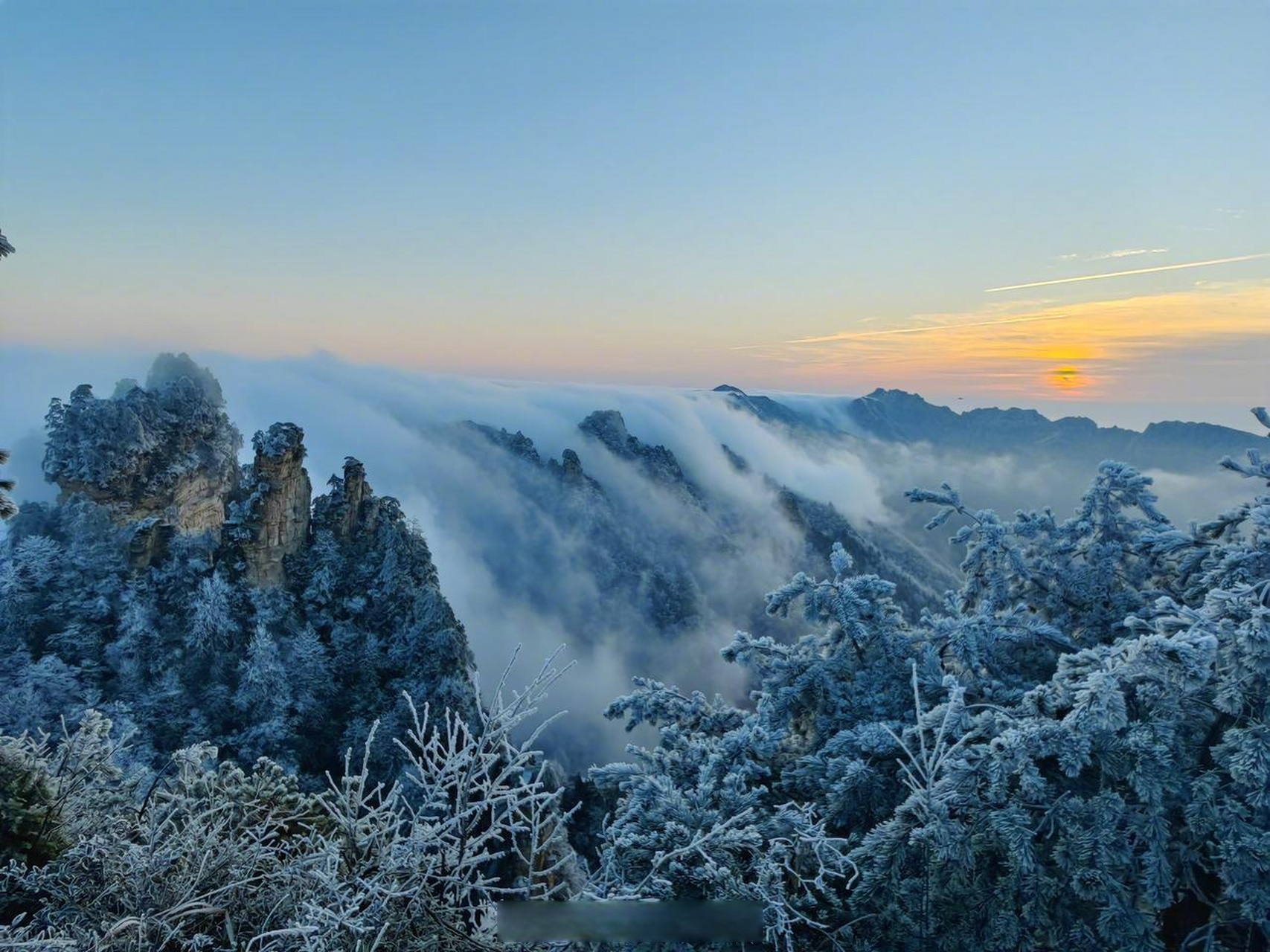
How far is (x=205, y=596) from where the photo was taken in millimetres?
23125

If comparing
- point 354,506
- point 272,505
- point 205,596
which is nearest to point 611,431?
point 354,506

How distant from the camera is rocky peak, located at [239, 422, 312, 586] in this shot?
80.5 feet

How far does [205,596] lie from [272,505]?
3611mm

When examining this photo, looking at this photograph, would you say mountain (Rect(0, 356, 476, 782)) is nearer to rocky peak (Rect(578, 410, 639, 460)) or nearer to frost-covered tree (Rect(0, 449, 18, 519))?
frost-covered tree (Rect(0, 449, 18, 519))

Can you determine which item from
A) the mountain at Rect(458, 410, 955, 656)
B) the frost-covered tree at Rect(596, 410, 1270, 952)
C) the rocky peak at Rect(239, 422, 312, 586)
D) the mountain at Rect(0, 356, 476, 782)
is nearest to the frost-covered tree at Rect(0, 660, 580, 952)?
the frost-covered tree at Rect(596, 410, 1270, 952)

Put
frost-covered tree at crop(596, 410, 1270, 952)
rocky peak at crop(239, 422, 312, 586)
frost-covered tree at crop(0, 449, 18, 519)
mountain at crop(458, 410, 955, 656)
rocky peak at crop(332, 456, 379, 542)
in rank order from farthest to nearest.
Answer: mountain at crop(458, 410, 955, 656) < rocky peak at crop(332, 456, 379, 542) < rocky peak at crop(239, 422, 312, 586) < frost-covered tree at crop(0, 449, 18, 519) < frost-covered tree at crop(596, 410, 1270, 952)

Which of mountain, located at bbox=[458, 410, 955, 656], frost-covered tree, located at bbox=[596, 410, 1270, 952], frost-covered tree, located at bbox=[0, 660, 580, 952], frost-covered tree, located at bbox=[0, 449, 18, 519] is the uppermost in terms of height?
frost-covered tree, located at bbox=[0, 449, 18, 519]

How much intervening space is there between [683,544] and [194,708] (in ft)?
163

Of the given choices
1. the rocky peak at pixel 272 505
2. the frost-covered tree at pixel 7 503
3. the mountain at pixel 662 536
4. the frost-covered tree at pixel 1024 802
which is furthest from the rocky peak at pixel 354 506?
the mountain at pixel 662 536

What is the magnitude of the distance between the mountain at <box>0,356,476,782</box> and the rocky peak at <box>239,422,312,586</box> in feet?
0.18

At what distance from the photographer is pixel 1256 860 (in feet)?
11.7

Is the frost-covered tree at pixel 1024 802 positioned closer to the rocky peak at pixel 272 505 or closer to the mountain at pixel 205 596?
the mountain at pixel 205 596

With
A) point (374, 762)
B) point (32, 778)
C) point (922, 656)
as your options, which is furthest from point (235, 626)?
point (922, 656)

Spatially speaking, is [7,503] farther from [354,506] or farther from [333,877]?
[354,506]
